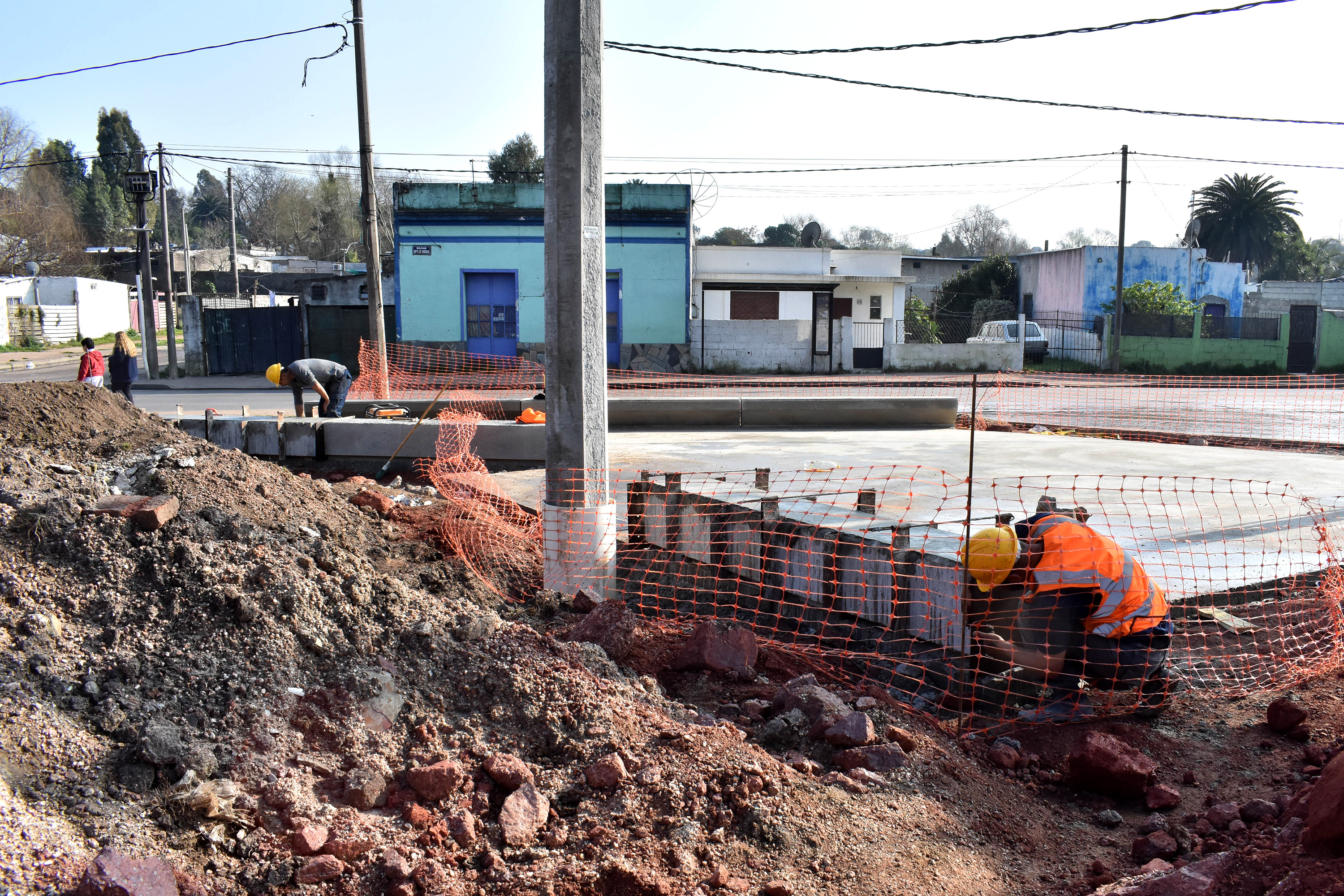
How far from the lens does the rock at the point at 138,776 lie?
3035 millimetres

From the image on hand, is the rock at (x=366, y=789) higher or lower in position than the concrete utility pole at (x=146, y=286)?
lower

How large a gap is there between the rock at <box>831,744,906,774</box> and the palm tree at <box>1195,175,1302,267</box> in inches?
2081

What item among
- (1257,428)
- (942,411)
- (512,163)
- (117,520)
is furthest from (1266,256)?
(117,520)

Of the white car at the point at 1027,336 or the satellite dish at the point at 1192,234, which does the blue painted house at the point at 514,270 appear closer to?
the white car at the point at 1027,336

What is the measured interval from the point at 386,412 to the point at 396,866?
31.5 ft

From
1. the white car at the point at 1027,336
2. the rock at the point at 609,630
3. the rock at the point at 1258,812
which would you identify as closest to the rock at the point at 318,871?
the rock at the point at 609,630

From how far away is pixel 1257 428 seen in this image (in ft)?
45.9

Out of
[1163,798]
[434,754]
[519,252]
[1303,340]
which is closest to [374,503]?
[434,754]

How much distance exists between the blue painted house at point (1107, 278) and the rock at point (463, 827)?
115 feet

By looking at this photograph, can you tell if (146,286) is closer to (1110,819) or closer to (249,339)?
(249,339)

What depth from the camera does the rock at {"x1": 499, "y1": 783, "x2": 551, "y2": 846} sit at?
122 inches

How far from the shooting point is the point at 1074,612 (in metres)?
4.56

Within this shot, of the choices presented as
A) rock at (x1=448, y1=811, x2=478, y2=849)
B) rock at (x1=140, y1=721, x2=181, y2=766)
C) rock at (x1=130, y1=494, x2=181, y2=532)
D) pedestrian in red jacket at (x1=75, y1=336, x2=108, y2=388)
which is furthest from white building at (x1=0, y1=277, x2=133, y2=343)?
rock at (x1=448, y1=811, x2=478, y2=849)

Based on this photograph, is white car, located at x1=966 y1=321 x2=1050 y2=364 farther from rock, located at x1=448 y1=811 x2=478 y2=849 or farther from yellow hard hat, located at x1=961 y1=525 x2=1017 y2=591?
rock, located at x1=448 y1=811 x2=478 y2=849
